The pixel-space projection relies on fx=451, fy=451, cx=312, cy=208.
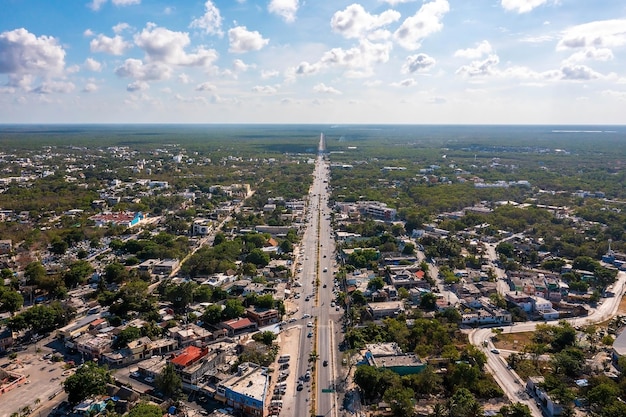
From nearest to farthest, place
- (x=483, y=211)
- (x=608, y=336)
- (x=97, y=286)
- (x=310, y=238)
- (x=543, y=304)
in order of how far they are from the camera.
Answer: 1. (x=608, y=336)
2. (x=543, y=304)
3. (x=97, y=286)
4. (x=310, y=238)
5. (x=483, y=211)

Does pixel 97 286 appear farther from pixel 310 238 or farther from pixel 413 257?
pixel 413 257

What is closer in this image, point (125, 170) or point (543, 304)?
point (543, 304)

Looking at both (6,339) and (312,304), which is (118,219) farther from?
(312,304)

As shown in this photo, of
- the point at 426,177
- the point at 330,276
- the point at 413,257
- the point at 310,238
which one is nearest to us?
the point at 330,276

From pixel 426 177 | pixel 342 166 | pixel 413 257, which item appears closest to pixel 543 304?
pixel 413 257

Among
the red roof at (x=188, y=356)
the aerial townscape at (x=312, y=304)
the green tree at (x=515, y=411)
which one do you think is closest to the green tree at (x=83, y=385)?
the aerial townscape at (x=312, y=304)

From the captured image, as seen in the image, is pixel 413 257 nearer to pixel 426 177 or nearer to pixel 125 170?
pixel 426 177

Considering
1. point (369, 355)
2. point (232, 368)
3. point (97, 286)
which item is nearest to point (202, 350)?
point (232, 368)
